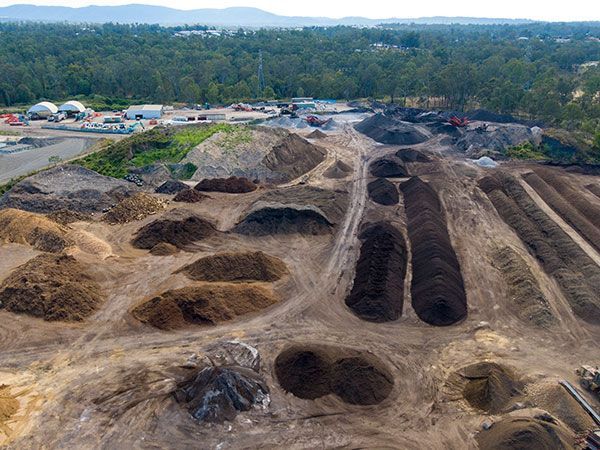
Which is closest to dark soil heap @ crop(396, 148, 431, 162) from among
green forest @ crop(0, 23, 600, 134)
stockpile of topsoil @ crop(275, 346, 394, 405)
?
green forest @ crop(0, 23, 600, 134)

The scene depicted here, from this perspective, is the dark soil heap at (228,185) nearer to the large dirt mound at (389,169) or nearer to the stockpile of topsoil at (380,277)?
the large dirt mound at (389,169)

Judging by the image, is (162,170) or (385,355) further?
(162,170)

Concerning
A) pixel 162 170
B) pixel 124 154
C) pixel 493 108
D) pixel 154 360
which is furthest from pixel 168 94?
pixel 154 360

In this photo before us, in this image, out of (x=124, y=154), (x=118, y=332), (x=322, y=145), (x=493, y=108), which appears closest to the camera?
(x=118, y=332)

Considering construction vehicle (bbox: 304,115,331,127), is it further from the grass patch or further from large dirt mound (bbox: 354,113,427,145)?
the grass patch

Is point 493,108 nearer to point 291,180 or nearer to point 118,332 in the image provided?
point 291,180

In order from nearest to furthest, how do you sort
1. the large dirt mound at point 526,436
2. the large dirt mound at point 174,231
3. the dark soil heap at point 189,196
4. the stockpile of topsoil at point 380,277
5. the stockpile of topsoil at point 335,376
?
the large dirt mound at point 526,436 → the stockpile of topsoil at point 335,376 → the stockpile of topsoil at point 380,277 → the large dirt mound at point 174,231 → the dark soil heap at point 189,196

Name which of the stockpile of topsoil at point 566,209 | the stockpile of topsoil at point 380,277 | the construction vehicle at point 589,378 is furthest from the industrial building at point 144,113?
the construction vehicle at point 589,378
